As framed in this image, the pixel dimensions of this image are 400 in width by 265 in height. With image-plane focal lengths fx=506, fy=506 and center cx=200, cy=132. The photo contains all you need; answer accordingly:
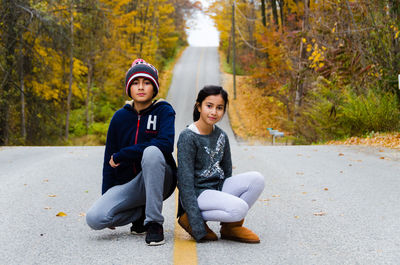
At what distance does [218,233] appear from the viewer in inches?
189

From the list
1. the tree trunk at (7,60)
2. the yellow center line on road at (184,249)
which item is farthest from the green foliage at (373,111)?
the tree trunk at (7,60)

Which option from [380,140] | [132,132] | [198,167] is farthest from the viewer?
[380,140]

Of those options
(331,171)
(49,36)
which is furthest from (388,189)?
(49,36)

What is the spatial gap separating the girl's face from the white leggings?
563 millimetres

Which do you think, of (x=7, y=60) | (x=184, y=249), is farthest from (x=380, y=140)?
(x=7, y=60)

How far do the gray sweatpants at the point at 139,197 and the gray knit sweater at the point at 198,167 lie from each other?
20 centimetres

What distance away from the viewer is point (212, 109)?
436 centimetres

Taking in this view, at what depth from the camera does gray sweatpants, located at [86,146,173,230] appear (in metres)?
4.27

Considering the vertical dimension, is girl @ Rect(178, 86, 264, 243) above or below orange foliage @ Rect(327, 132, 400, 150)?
above

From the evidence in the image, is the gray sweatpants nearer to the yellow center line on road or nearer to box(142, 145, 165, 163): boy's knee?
box(142, 145, 165, 163): boy's knee

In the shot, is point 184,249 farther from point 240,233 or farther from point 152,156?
point 152,156

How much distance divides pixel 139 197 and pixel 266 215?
1.68m

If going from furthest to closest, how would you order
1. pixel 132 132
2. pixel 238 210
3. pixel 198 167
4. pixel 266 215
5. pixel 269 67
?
pixel 269 67 < pixel 266 215 < pixel 132 132 < pixel 198 167 < pixel 238 210

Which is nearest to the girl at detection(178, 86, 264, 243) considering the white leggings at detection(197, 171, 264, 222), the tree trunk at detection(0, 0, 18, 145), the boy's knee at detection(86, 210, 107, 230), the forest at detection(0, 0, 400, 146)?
the white leggings at detection(197, 171, 264, 222)
